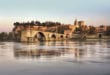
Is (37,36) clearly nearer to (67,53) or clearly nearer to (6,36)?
(6,36)

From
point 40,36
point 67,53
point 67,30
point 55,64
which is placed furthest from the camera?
point 67,30

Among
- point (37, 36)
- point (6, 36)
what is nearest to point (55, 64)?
point (37, 36)

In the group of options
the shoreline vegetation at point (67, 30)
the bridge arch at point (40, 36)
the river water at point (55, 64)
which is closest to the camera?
the river water at point (55, 64)

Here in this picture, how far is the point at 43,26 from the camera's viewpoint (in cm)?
16475

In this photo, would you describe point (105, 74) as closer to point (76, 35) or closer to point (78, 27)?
point (76, 35)

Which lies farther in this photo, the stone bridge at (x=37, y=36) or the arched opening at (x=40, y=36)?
the arched opening at (x=40, y=36)

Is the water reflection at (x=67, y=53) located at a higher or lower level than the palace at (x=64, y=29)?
lower

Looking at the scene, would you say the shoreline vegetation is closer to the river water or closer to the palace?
the palace

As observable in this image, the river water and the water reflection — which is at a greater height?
the river water

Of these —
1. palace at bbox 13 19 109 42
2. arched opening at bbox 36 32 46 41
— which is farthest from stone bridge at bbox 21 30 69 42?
palace at bbox 13 19 109 42

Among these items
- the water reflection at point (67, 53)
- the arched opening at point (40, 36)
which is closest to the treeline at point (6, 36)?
the arched opening at point (40, 36)

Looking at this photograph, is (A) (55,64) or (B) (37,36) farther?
(B) (37,36)

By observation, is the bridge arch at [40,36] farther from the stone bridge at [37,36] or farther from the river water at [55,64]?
the river water at [55,64]

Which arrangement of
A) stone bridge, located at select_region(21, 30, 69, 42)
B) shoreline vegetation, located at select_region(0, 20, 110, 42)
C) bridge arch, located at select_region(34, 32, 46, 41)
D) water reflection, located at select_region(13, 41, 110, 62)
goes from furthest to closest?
shoreline vegetation, located at select_region(0, 20, 110, 42) < bridge arch, located at select_region(34, 32, 46, 41) < stone bridge, located at select_region(21, 30, 69, 42) < water reflection, located at select_region(13, 41, 110, 62)
